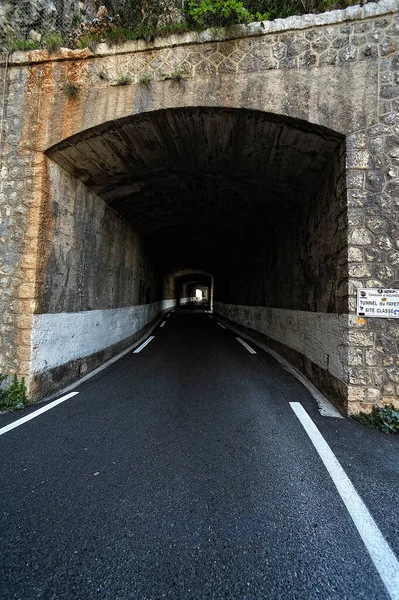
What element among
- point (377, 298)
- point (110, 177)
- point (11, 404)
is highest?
point (110, 177)

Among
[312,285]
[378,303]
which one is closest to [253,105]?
[312,285]

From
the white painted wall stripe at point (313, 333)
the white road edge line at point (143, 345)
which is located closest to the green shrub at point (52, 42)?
the white painted wall stripe at point (313, 333)

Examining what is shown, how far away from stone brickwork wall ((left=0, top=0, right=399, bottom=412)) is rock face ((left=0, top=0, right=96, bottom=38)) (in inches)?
35.0

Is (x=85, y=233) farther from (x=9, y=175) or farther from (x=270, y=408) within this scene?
(x=270, y=408)

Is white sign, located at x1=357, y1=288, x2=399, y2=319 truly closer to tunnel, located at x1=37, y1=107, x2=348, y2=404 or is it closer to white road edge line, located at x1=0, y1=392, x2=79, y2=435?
tunnel, located at x1=37, y1=107, x2=348, y2=404

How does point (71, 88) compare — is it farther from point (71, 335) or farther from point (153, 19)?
point (71, 335)

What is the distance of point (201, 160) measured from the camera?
198 inches

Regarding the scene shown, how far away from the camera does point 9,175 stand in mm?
4258

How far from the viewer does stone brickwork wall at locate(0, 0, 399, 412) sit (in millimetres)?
3520

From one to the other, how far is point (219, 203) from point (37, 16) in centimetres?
502

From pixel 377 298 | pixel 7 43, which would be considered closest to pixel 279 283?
pixel 377 298

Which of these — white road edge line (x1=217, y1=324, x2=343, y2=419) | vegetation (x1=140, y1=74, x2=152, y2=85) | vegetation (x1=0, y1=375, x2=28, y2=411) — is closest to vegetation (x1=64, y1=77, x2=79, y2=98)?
vegetation (x1=140, y1=74, x2=152, y2=85)

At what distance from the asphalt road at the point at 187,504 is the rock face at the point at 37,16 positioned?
6.63m

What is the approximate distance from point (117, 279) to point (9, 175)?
3.45 m
